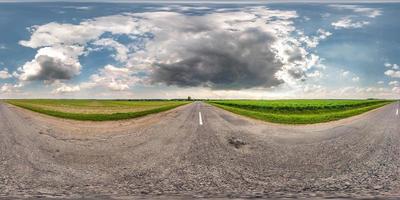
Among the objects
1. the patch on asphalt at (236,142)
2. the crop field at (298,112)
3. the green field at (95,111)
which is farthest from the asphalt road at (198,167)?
the green field at (95,111)

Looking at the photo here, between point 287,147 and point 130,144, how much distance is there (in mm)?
5203

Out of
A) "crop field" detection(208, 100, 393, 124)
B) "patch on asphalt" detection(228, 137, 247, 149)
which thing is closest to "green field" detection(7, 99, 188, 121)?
"crop field" detection(208, 100, 393, 124)

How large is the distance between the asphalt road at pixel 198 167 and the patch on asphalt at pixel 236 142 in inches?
1.4

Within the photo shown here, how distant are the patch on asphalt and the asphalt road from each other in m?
0.03

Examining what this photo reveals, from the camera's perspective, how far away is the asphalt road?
24.4 feet

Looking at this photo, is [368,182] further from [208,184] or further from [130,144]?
[130,144]

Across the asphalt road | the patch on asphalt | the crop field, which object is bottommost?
the asphalt road

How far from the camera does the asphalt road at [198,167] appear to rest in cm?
743

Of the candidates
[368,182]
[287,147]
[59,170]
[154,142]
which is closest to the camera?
[368,182]

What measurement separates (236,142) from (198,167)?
5021 mm

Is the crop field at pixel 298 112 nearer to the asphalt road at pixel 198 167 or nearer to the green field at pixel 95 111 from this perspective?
the green field at pixel 95 111

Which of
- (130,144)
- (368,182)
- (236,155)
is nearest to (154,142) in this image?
(130,144)

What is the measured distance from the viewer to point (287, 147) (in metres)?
13.4

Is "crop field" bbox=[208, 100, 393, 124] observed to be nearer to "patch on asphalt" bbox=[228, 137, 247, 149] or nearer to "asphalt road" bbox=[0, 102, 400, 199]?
"patch on asphalt" bbox=[228, 137, 247, 149]
